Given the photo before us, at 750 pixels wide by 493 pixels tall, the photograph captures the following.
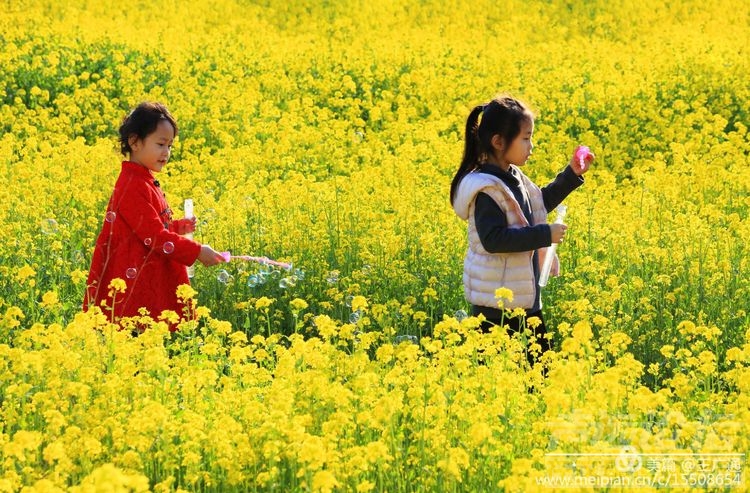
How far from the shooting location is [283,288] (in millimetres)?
6629

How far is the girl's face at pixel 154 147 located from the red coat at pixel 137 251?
4 cm

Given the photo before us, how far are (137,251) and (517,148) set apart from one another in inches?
70.4

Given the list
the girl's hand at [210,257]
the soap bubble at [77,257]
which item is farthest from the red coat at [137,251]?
the soap bubble at [77,257]

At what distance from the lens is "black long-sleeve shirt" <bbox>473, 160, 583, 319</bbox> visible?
4.73 meters

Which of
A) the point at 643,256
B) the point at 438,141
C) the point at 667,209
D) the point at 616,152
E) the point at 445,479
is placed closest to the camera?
the point at 445,479

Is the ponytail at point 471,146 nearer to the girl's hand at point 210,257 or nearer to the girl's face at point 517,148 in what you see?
the girl's face at point 517,148

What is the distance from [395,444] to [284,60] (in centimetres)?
1091

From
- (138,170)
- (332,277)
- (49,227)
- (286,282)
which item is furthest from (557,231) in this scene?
(49,227)

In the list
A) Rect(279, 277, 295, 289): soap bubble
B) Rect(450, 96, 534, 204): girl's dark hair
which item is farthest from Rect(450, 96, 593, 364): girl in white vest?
Rect(279, 277, 295, 289): soap bubble

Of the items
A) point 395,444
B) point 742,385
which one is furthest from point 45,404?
point 742,385

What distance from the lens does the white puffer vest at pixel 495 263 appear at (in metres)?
4.87

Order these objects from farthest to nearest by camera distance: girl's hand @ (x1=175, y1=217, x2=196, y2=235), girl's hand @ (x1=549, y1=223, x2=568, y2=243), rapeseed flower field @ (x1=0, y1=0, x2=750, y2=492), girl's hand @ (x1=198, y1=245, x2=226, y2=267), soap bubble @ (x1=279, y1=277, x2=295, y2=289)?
1. soap bubble @ (x1=279, y1=277, x2=295, y2=289)
2. girl's hand @ (x1=175, y1=217, x2=196, y2=235)
3. girl's hand @ (x1=198, y1=245, x2=226, y2=267)
4. girl's hand @ (x1=549, y1=223, x2=568, y2=243)
5. rapeseed flower field @ (x1=0, y1=0, x2=750, y2=492)

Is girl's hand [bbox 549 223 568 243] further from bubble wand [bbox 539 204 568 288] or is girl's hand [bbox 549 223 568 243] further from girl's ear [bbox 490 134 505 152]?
girl's ear [bbox 490 134 505 152]

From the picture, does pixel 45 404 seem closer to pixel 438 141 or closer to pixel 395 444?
pixel 395 444
